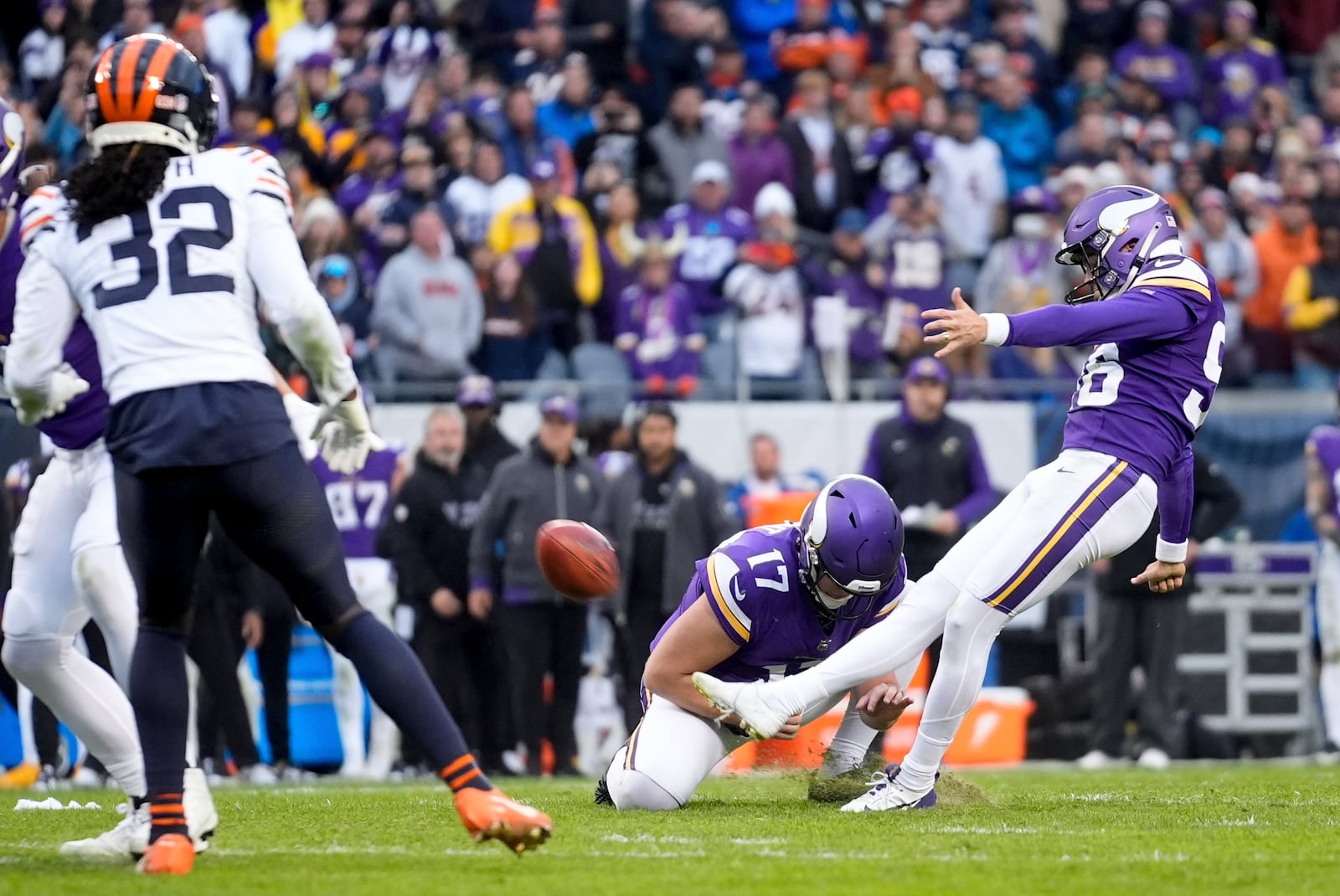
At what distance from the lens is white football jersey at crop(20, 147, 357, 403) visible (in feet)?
16.0

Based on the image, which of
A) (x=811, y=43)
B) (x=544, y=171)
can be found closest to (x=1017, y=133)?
(x=811, y=43)

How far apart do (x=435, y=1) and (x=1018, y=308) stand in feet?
18.6

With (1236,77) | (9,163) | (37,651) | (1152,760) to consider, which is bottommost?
(1152,760)

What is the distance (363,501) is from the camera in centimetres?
1122

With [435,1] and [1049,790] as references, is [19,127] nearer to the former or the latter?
[1049,790]

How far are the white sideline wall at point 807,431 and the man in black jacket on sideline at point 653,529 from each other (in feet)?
2.73

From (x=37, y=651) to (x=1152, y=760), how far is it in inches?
265

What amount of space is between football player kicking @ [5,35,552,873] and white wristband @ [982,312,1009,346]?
1.97m

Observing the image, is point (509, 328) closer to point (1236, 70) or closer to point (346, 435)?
point (1236, 70)

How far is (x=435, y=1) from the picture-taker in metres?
16.0

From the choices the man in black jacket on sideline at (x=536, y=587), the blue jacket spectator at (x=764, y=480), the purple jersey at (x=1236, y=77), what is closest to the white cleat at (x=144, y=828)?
the man in black jacket on sideline at (x=536, y=587)

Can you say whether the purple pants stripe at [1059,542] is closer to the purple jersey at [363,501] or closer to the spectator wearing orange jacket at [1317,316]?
the purple jersey at [363,501]

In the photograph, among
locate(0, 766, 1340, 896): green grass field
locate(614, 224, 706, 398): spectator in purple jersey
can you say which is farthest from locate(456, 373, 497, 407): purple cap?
locate(0, 766, 1340, 896): green grass field

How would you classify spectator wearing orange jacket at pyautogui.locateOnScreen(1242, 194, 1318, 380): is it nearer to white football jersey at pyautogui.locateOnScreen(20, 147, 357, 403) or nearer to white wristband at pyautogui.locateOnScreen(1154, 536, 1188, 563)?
white wristband at pyautogui.locateOnScreen(1154, 536, 1188, 563)
